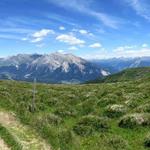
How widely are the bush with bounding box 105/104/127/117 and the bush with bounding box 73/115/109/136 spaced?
9.56 ft

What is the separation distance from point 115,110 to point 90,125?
557cm

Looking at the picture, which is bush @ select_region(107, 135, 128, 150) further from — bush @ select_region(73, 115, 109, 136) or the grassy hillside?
bush @ select_region(73, 115, 109, 136)

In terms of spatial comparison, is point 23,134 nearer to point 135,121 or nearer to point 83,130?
point 83,130

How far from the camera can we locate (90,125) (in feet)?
81.0

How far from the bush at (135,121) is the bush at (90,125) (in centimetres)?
143

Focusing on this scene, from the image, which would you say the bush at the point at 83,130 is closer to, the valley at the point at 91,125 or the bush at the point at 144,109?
the valley at the point at 91,125

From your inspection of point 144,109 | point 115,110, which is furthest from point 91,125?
point 144,109

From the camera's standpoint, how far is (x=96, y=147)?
20.0 metres

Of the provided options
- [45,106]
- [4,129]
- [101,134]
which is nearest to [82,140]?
[101,134]

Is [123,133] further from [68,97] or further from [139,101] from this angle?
[68,97]

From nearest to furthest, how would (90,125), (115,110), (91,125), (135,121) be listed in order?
(91,125)
(90,125)
(135,121)
(115,110)

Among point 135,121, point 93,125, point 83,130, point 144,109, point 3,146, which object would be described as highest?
point 144,109

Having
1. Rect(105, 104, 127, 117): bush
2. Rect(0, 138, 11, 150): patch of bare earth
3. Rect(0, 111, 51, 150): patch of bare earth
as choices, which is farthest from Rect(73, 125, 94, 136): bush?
Rect(0, 138, 11, 150): patch of bare earth

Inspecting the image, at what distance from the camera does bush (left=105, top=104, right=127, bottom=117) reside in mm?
28878
